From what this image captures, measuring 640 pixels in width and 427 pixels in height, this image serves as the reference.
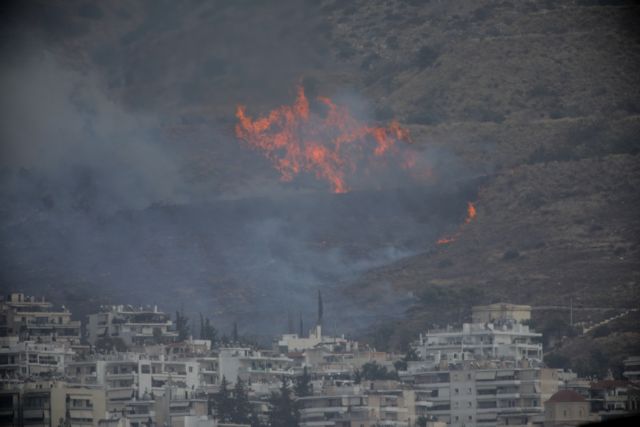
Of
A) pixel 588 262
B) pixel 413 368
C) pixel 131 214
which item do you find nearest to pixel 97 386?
pixel 413 368

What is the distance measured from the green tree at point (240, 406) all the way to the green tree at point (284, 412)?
3.65 ft

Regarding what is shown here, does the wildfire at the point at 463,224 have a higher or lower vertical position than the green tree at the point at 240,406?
higher

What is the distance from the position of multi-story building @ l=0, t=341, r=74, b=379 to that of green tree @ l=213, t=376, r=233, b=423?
867cm

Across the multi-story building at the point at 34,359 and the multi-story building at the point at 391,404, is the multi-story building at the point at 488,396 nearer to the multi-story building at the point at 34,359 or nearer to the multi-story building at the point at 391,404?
the multi-story building at the point at 391,404

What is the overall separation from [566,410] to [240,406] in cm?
1716

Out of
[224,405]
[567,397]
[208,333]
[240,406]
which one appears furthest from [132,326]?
[567,397]

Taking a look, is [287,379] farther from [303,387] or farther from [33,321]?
[33,321]

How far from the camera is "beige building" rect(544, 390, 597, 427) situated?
12912 centimetres

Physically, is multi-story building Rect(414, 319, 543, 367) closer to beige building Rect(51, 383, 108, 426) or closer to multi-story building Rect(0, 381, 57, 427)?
beige building Rect(51, 383, 108, 426)

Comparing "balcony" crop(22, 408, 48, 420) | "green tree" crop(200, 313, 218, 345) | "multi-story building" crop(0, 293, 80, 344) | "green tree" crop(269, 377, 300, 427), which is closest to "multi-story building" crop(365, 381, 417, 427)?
"green tree" crop(269, 377, 300, 427)

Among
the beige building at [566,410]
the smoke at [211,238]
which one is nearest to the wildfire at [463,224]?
the smoke at [211,238]

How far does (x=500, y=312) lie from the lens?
159 m

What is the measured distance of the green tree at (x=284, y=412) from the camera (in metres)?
137

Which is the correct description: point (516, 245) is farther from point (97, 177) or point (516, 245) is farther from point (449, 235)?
point (97, 177)
